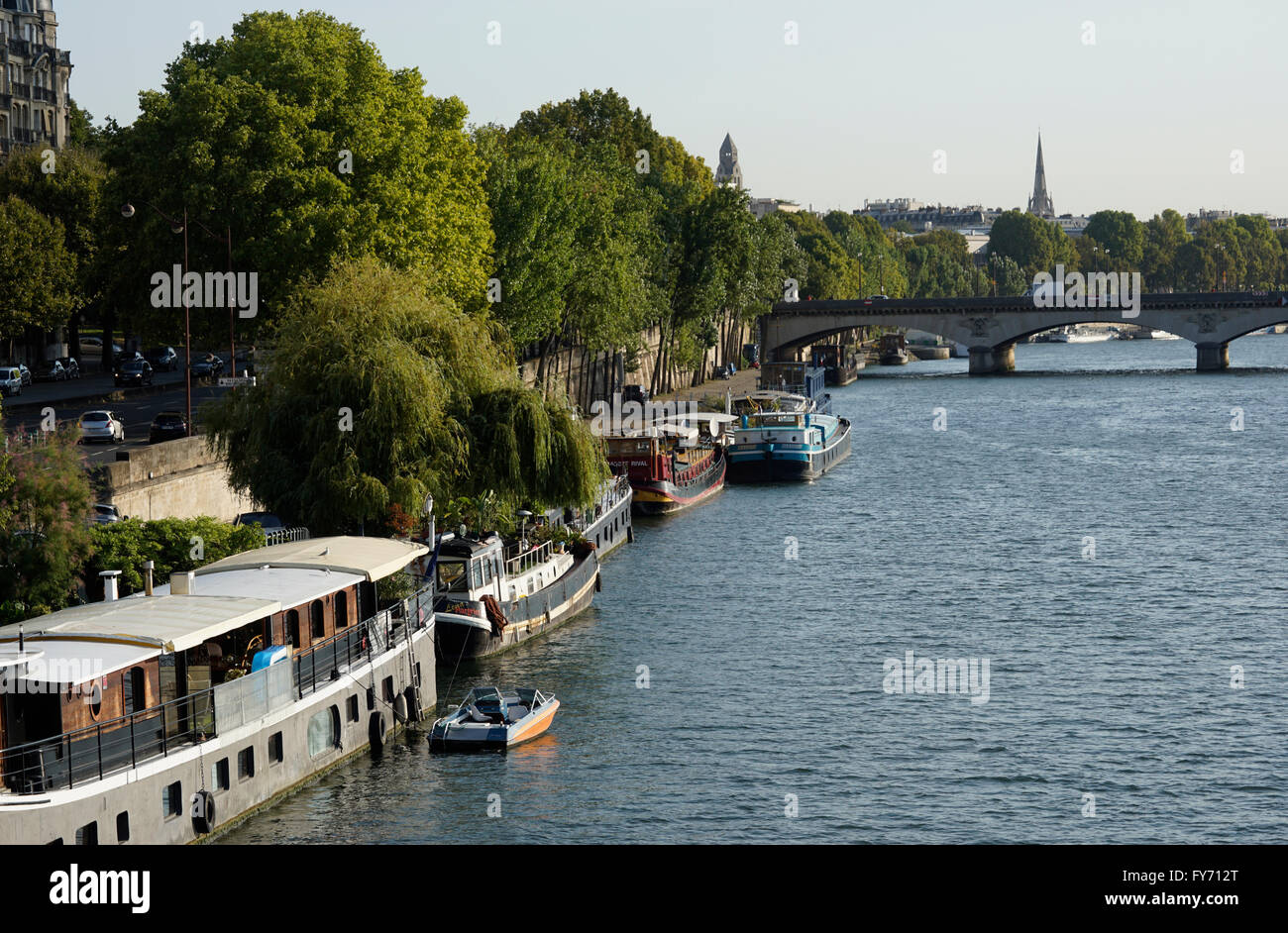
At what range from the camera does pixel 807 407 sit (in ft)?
332

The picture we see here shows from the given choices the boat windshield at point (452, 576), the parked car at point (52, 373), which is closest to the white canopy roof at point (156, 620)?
the boat windshield at point (452, 576)

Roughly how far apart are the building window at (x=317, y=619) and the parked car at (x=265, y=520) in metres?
10.9

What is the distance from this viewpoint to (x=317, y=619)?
3262cm

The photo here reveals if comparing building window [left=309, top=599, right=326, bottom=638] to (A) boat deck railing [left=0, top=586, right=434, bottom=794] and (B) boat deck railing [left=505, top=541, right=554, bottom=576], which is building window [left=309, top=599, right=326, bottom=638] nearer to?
(A) boat deck railing [left=0, top=586, right=434, bottom=794]

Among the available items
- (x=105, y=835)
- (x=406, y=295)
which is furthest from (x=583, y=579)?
(x=105, y=835)

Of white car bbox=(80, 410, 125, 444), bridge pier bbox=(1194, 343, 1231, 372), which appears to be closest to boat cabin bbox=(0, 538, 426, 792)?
white car bbox=(80, 410, 125, 444)

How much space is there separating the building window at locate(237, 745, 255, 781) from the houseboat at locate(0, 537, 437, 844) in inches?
1.3

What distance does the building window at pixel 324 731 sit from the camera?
101 ft

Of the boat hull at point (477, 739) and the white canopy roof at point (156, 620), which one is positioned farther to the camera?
the boat hull at point (477, 739)

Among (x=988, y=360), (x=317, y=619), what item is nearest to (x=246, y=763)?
(x=317, y=619)

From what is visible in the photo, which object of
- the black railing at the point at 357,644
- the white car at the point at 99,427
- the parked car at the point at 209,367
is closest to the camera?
the black railing at the point at 357,644

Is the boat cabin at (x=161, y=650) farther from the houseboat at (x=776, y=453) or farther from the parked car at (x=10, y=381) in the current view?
the houseboat at (x=776, y=453)

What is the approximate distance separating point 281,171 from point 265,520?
778 inches

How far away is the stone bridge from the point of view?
154 metres
